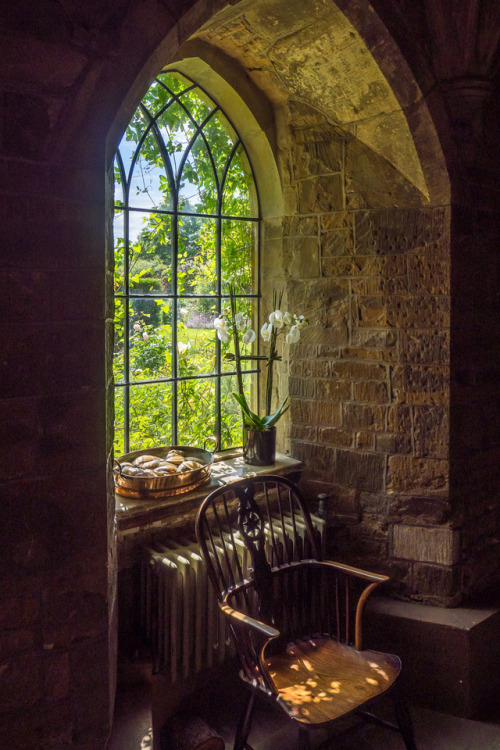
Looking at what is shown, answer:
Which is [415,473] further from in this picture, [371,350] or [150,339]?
[150,339]

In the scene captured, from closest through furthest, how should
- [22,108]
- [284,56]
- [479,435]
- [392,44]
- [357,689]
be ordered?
[22,108] → [357,689] → [392,44] → [284,56] → [479,435]

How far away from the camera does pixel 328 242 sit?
9.86ft

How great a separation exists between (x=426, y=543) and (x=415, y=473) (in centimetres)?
34

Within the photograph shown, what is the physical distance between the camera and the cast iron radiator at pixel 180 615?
2289 mm

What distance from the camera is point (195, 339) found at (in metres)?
3.01

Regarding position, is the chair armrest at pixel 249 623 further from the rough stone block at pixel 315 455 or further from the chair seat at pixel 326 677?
the rough stone block at pixel 315 455

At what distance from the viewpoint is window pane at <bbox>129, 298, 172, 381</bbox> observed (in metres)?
2.78

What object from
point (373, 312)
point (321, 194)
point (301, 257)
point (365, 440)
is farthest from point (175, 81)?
point (365, 440)

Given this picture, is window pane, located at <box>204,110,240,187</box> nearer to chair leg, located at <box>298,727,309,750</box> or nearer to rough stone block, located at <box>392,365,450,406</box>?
rough stone block, located at <box>392,365,450,406</box>

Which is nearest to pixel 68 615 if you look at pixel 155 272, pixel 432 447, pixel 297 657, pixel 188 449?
pixel 297 657

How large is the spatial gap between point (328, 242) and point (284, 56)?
86 cm

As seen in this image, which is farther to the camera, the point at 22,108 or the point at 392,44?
the point at 392,44

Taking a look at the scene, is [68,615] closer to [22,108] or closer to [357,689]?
[357,689]

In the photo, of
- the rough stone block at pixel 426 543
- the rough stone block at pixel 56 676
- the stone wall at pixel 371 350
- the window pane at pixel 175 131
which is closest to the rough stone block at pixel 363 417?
the stone wall at pixel 371 350
